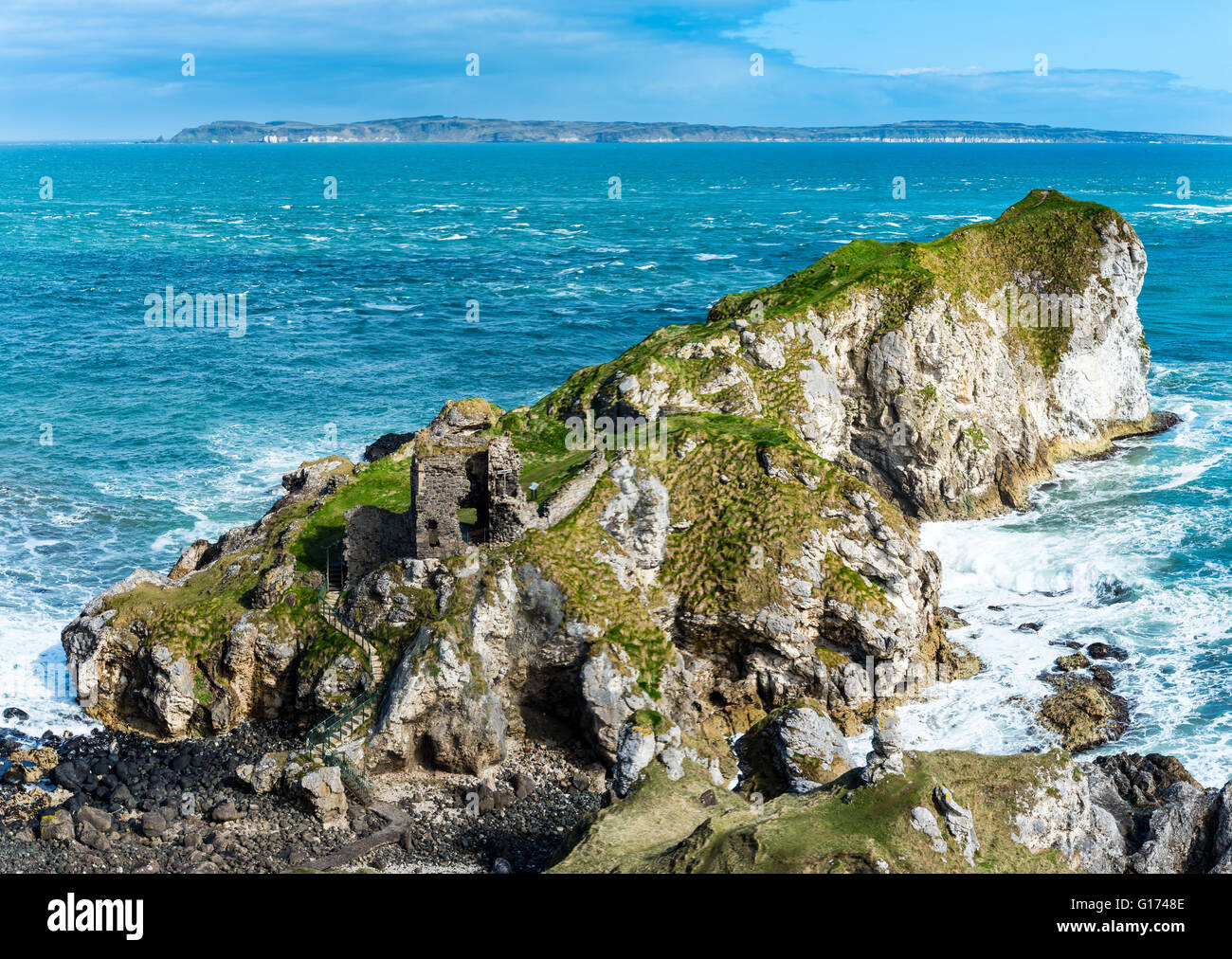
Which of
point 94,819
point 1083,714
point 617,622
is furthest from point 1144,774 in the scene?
point 94,819

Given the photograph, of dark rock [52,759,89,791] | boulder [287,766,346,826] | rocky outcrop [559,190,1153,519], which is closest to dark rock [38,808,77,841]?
dark rock [52,759,89,791]

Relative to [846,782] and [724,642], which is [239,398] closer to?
[724,642]

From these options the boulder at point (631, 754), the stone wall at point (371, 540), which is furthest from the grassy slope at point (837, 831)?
the stone wall at point (371, 540)

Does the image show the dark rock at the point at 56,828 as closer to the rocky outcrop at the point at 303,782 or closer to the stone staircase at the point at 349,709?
the rocky outcrop at the point at 303,782

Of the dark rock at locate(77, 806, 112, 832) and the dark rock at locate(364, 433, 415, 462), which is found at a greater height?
the dark rock at locate(364, 433, 415, 462)

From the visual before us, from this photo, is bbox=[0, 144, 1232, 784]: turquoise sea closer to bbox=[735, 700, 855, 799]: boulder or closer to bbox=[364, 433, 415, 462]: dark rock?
bbox=[364, 433, 415, 462]: dark rock

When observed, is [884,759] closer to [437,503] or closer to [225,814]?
[437,503]

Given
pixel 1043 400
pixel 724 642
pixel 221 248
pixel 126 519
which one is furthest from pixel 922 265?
pixel 221 248
